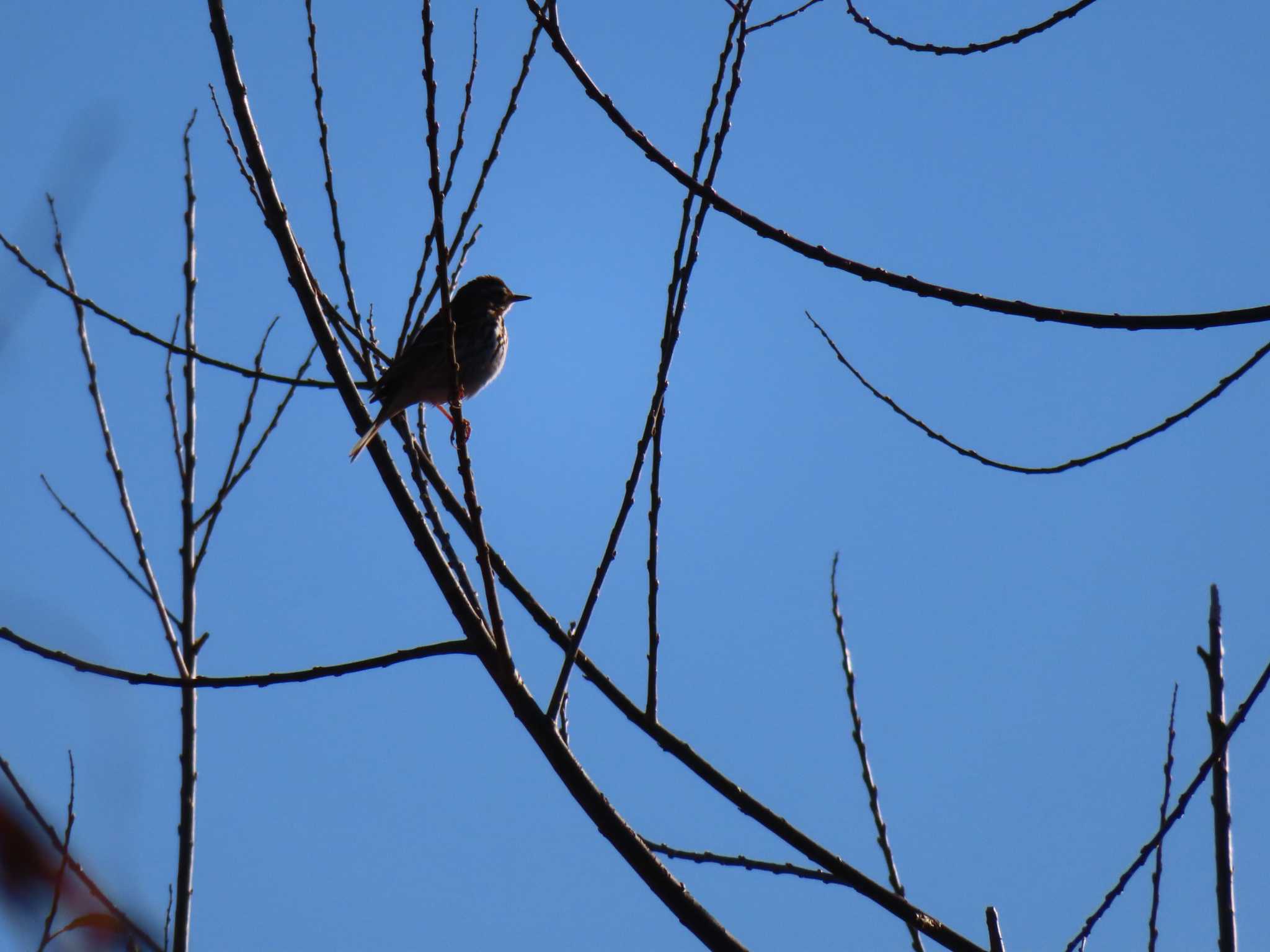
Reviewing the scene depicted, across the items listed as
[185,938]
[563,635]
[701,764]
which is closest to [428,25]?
[563,635]

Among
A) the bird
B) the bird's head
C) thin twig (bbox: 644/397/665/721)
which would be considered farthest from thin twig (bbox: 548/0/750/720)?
the bird's head

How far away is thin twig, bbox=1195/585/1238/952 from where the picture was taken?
2.35 metres

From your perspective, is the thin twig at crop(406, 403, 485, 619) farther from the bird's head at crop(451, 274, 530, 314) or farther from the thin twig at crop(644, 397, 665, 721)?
the bird's head at crop(451, 274, 530, 314)

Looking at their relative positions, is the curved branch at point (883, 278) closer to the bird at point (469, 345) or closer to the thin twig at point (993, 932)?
the thin twig at point (993, 932)

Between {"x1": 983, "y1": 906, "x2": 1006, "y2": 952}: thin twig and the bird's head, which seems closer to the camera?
{"x1": 983, "y1": 906, "x2": 1006, "y2": 952}: thin twig

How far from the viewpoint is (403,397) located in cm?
590

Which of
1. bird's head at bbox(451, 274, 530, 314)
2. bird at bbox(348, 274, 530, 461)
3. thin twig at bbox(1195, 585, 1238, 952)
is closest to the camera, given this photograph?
thin twig at bbox(1195, 585, 1238, 952)

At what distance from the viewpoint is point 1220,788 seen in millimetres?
2488

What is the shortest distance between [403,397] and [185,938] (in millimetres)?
2908

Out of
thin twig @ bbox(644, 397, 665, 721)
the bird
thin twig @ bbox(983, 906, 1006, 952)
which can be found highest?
the bird

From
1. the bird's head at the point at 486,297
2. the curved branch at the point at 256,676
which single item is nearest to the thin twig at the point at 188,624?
the curved branch at the point at 256,676

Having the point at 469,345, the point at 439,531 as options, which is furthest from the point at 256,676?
A: the point at 469,345

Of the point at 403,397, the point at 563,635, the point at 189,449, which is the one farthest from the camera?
the point at 403,397

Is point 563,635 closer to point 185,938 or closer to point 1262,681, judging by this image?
point 185,938
